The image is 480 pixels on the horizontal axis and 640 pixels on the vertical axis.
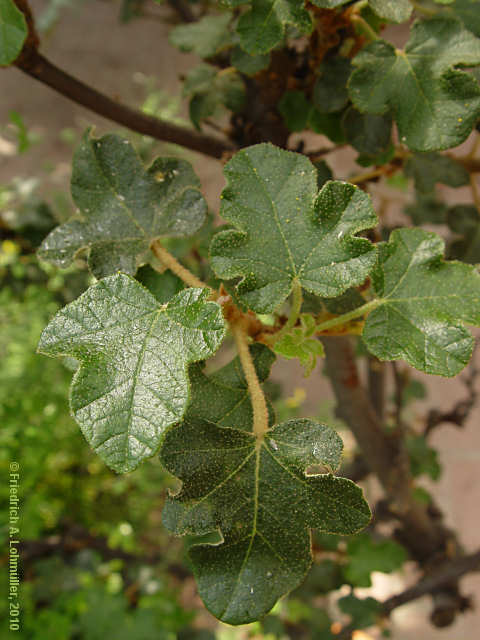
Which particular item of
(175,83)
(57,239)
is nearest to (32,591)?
(57,239)

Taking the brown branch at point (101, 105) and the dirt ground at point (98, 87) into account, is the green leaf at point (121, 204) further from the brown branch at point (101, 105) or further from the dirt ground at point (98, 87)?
the dirt ground at point (98, 87)

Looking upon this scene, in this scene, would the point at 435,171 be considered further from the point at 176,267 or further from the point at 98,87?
the point at 98,87

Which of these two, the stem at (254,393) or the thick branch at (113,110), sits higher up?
the thick branch at (113,110)

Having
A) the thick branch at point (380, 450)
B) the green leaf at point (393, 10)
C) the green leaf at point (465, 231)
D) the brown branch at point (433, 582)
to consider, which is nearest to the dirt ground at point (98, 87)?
the thick branch at point (380, 450)

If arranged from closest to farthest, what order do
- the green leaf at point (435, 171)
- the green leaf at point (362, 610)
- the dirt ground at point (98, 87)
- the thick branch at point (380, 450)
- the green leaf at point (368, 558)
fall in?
the green leaf at point (435, 171) < the thick branch at point (380, 450) < the green leaf at point (362, 610) < the green leaf at point (368, 558) < the dirt ground at point (98, 87)

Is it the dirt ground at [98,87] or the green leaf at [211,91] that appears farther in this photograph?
the dirt ground at [98,87]

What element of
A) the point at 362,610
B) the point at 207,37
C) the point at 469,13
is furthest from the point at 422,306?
the point at 362,610
